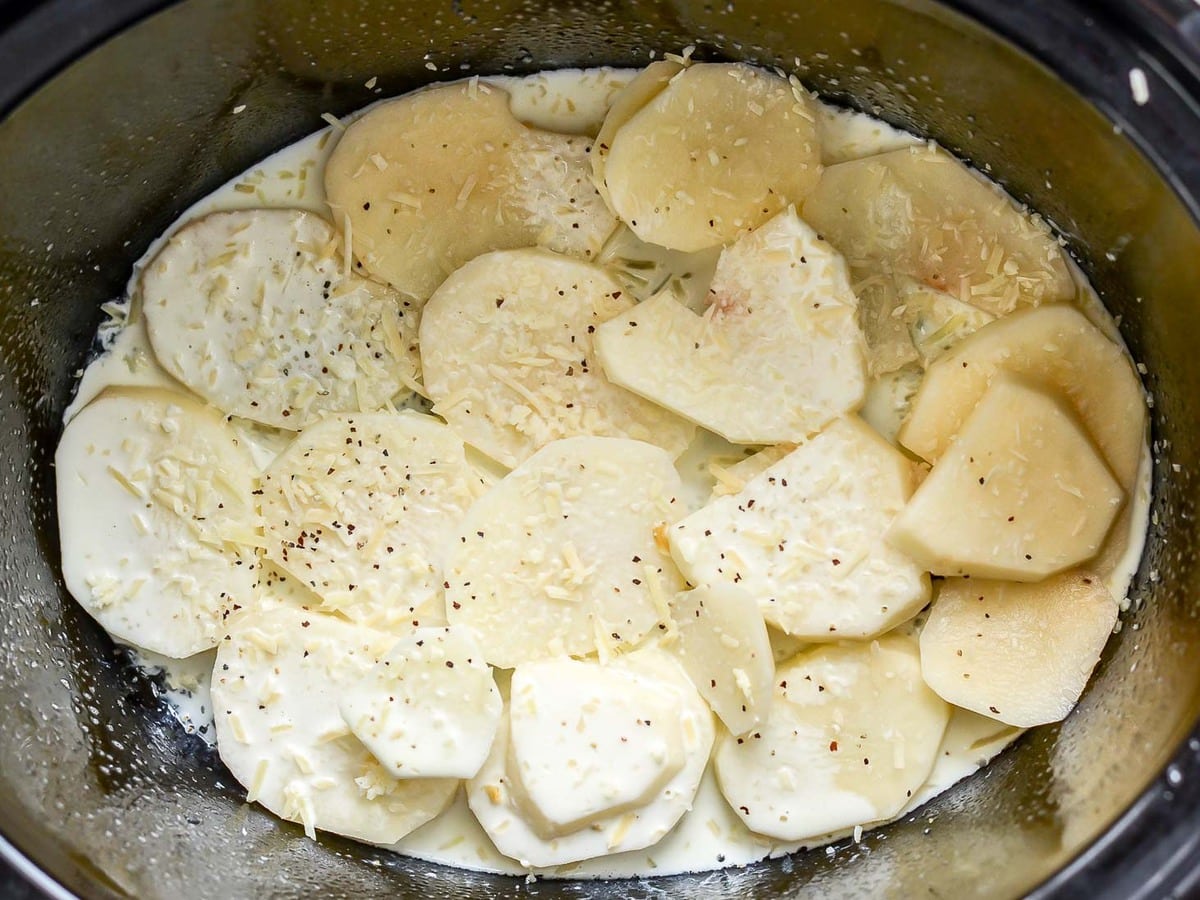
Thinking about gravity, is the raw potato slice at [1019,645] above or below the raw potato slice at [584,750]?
above

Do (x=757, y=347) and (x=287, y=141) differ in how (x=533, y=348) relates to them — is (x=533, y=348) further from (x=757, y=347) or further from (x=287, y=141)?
(x=287, y=141)

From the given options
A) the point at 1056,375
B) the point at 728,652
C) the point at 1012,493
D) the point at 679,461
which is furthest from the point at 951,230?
the point at 728,652

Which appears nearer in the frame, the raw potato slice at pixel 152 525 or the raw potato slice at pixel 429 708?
the raw potato slice at pixel 429 708

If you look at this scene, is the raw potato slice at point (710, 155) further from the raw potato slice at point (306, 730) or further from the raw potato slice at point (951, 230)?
the raw potato slice at point (306, 730)

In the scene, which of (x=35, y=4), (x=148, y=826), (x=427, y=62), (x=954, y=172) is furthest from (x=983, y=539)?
(x=35, y=4)

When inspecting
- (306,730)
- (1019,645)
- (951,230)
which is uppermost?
(951,230)

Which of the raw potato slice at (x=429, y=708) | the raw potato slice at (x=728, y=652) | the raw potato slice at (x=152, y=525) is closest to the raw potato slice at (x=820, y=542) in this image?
the raw potato slice at (x=728, y=652)

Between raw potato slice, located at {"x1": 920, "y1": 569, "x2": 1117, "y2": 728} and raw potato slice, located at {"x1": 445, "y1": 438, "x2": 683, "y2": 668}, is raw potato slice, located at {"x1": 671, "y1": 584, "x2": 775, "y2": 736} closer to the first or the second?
raw potato slice, located at {"x1": 445, "y1": 438, "x2": 683, "y2": 668}
